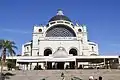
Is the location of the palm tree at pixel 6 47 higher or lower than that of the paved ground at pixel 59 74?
higher

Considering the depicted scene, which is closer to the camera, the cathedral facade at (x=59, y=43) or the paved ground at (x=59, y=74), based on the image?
the paved ground at (x=59, y=74)

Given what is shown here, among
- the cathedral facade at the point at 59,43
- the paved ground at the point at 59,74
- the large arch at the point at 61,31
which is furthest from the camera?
the large arch at the point at 61,31

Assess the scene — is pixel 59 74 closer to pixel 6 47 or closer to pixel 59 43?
pixel 6 47

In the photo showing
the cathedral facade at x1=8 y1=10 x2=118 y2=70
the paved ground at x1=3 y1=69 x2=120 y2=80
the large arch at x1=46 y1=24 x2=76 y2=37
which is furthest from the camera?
the large arch at x1=46 y1=24 x2=76 y2=37

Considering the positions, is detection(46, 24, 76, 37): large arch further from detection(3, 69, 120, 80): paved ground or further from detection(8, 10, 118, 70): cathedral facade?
detection(3, 69, 120, 80): paved ground

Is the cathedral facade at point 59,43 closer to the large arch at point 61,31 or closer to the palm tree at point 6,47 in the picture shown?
the large arch at point 61,31

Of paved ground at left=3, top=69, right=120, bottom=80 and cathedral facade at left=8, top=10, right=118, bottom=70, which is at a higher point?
cathedral facade at left=8, top=10, right=118, bottom=70

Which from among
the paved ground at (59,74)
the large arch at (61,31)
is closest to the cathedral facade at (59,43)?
the large arch at (61,31)

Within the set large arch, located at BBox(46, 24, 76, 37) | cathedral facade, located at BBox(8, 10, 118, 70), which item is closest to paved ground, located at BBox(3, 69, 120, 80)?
cathedral facade, located at BBox(8, 10, 118, 70)

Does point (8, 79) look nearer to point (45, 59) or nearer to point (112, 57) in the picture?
point (45, 59)

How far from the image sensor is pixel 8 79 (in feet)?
96.1

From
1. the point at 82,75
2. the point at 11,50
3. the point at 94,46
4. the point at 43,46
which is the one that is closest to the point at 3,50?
the point at 11,50

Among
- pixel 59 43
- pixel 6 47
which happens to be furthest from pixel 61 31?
pixel 6 47

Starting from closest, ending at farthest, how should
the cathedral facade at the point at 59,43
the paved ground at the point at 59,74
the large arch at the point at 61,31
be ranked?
the paved ground at the point at 59,74, the cathedral facade at the point at 59,43, the large arch at the point at 61,31
